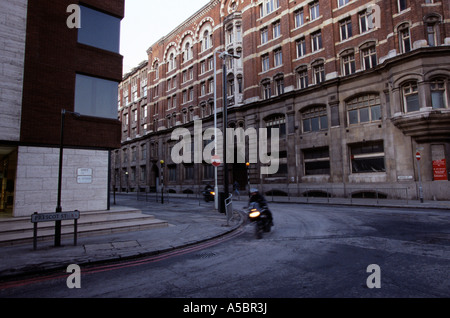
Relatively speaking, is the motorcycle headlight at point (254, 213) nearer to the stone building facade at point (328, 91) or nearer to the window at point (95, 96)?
the stone building facade at point (328, 91)

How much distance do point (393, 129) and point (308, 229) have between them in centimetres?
1603

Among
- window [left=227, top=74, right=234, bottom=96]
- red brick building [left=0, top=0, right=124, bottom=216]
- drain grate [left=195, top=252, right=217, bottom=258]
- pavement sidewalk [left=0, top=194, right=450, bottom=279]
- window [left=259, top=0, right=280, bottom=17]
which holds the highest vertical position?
window [left=259, top=0, right=280, bottom=17]

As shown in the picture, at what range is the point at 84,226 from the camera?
9.92 meters

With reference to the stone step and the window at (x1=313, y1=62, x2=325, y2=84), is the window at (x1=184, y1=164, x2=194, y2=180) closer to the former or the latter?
the window at (x1=313, y1=62, x2=325, y2=84)

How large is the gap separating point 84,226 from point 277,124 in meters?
24.1

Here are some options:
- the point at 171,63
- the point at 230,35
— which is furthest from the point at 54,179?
the point at 171,63

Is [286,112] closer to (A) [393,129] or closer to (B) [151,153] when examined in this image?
(A) [393,129]

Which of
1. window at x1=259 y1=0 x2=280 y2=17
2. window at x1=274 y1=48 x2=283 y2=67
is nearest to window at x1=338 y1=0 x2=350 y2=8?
window at x1=274 y1=48 x2=283 y2=67

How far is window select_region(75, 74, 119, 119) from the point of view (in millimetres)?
12453

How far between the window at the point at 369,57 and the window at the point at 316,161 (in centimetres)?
833

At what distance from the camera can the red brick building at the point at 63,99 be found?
10766 mm

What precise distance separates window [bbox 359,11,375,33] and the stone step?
2470 centimetres

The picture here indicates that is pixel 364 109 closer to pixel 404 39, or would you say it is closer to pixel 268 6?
pixel 404 39

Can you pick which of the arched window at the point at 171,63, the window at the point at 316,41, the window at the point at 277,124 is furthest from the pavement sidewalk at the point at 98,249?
the arched window at the point at 171,63
